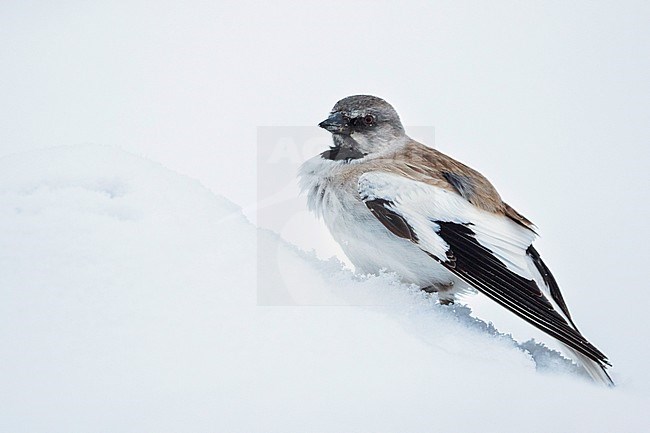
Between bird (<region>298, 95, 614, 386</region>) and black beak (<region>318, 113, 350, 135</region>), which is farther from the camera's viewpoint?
black beak (<region>318, 113, 350, 135</region>)

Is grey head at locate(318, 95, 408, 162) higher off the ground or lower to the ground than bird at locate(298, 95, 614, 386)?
higher

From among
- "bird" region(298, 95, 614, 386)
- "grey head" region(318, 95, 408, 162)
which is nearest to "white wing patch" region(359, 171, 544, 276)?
"bird" region(298, 95, 614, 386)

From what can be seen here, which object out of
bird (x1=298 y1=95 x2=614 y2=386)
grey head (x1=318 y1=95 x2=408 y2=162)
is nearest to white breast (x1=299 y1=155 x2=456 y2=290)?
bird (x1=298 y1=95 x2=614 y2=386)

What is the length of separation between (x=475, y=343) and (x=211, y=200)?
1.07 meters

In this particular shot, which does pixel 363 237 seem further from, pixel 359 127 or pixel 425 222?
pixel 359 127

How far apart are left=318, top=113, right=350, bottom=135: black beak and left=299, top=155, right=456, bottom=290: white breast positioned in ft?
0.55

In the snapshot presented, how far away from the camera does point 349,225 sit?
2.75 metres

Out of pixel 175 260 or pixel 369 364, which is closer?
pixel 369 364

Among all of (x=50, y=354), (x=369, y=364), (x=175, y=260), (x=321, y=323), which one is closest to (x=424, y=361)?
(x=369, y=364)

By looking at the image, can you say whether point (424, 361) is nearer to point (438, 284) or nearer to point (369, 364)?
point (369, 364)

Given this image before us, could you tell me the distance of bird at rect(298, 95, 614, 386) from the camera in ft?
8.16

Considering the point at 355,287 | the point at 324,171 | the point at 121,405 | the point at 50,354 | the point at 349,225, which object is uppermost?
the point at 324,171

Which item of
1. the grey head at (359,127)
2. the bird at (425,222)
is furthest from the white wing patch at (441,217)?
the grey head at (359,127)

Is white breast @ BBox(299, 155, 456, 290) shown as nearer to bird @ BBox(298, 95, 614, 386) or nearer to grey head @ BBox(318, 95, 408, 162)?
bird @ BBox(298, 95, 614, 386)
